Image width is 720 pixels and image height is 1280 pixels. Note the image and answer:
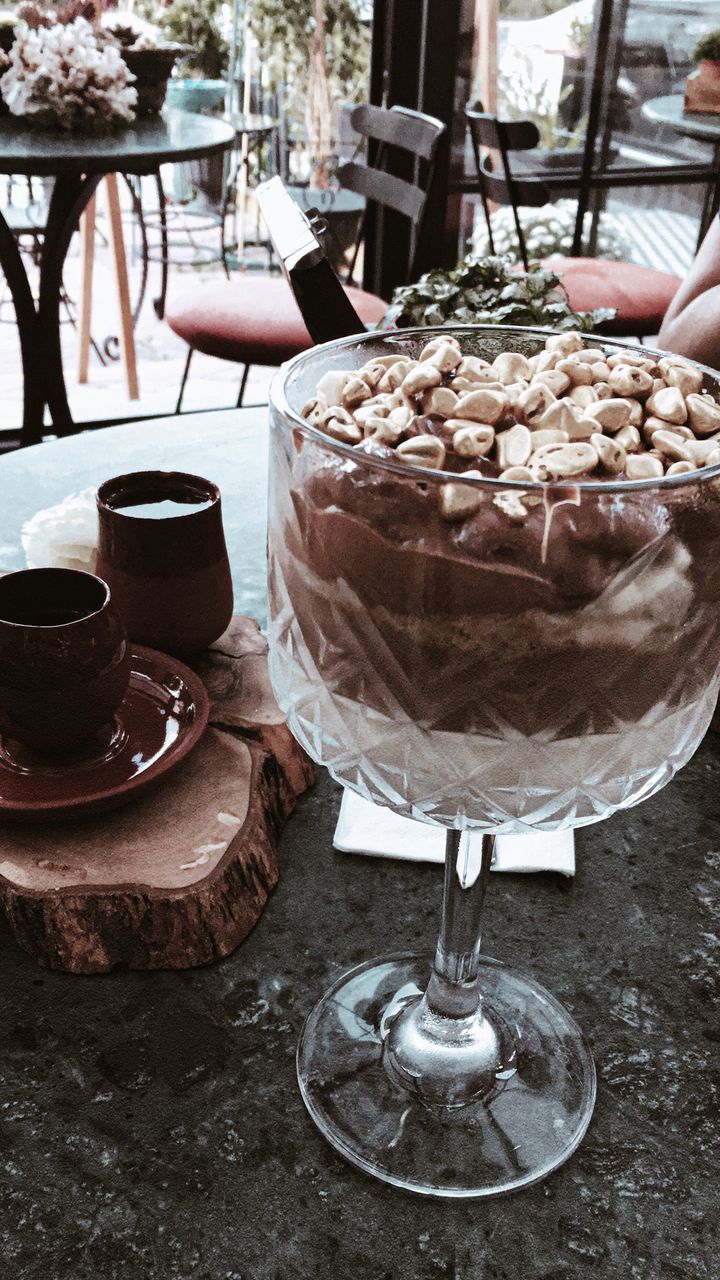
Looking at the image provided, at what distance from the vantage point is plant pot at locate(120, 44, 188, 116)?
103 inches

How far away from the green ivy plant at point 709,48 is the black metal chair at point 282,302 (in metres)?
1.03

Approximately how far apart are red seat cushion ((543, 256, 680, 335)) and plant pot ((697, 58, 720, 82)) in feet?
2.24

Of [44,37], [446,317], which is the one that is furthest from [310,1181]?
[44,37]

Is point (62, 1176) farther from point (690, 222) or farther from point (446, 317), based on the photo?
point (690, 222)

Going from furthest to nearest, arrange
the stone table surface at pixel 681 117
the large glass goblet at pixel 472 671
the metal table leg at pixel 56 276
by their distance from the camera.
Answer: the stone table surface at pixel 681 117
the metal table leg at pixel 56 276
the large glass goblet at pixel 472 671

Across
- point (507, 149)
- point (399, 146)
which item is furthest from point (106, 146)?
point (507, 149)

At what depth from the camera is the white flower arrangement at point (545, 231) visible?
3.22 m

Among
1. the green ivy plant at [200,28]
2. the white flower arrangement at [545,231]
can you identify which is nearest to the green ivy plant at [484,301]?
the white flower arrangement at [545,231]

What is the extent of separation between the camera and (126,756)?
70 cm

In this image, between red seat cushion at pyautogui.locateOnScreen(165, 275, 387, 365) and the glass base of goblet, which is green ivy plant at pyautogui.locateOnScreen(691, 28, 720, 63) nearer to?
red seat cushion at pyautogui.locateOnScreen(165, 275, 387, 365)

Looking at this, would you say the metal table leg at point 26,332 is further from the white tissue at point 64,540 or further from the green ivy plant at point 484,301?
the white tissue at point 64,540

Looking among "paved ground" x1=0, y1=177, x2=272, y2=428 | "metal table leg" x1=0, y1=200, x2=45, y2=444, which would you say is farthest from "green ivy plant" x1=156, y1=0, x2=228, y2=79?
"metal table leg" x1=0, y1=200, x2=45, y2=444

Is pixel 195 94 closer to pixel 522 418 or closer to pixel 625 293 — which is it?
pixel 625 293

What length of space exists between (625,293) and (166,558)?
83.6 inches
